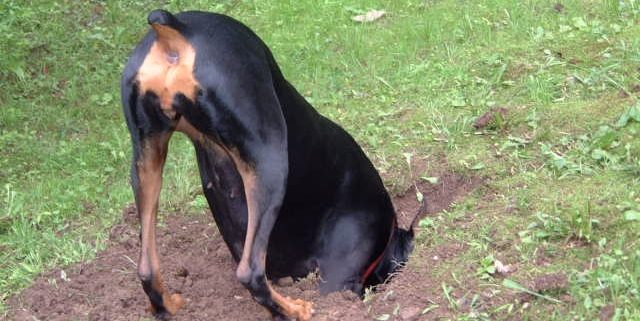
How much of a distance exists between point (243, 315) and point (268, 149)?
3.44 ft

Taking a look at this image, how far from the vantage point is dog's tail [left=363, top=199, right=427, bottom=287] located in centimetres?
494

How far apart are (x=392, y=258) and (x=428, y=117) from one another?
5.27ft

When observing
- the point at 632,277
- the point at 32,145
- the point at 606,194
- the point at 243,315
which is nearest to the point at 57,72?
the point at 32,145

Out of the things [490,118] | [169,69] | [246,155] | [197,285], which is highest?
[169,69]

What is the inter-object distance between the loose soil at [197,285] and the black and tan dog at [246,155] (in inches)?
8.0

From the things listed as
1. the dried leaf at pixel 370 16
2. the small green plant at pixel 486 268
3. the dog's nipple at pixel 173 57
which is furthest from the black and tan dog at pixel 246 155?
the dried leaf at pixel 370 16

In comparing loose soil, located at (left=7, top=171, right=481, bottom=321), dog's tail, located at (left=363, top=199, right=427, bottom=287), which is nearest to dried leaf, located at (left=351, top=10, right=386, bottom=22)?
loose soil, located at (left=7, top=171, right=481, bottom=321)

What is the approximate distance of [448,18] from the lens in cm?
772

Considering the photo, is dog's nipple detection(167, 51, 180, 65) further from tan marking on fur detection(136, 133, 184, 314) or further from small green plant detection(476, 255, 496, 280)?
small green plant detection(476, 255, 496, 280)

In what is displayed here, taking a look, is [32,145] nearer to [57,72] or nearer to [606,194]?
[57,72]

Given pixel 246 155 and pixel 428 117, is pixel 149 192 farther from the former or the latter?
pixel 428 117

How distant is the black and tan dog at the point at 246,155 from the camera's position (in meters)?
3.65

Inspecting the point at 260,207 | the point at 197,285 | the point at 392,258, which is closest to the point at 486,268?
the point at 392,258

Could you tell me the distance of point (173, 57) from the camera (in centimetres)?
365
